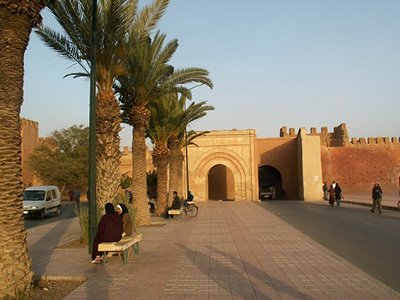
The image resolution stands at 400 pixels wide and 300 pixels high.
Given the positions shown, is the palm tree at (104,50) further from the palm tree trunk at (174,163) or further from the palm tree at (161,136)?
the palm tree trunk at (174,163)

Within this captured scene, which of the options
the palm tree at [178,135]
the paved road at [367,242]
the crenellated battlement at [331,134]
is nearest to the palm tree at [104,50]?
the paved road at [367,242]

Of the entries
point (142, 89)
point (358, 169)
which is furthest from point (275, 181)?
point (142, 89)

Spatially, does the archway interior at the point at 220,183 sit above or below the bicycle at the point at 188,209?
above

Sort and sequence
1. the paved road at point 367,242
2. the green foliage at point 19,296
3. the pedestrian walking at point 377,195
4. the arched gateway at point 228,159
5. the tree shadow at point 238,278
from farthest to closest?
the arched gateway at point 228,159, the pedestrian walking at point 377,195, the paved road at point 367,242, the tree shadow at point 238,278, the green foliage at point 19,296

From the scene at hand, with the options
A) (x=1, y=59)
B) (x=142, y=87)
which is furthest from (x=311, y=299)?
(x=142, y=87)

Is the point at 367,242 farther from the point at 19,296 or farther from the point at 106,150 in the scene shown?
the point at 19,296

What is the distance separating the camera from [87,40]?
11.8 meters

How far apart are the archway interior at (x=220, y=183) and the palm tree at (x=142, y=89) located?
31616mm

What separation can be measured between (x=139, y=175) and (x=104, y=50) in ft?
20.2

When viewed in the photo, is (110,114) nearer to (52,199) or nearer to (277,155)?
(52,199)

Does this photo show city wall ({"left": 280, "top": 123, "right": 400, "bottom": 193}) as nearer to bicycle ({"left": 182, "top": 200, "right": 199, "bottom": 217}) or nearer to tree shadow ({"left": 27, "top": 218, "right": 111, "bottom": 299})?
bicycle ({"left": 182, "top": 200, "right": 199, "bottom": 217})

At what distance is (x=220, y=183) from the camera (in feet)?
160

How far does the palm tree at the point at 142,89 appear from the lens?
15.9 metres

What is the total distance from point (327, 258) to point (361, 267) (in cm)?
93
